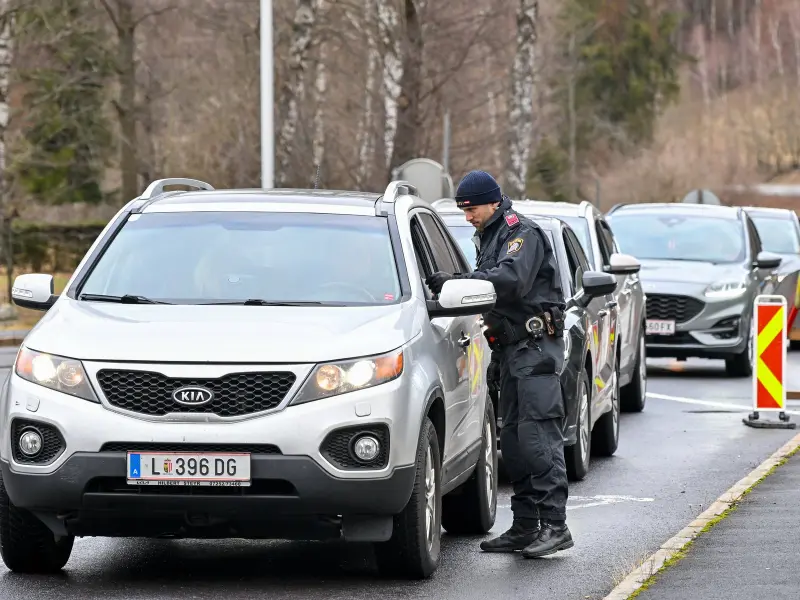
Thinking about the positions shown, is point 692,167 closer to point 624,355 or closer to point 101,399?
point 624,355

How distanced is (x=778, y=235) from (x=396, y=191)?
1753 cm

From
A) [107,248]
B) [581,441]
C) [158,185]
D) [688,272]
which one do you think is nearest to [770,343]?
[581,441]

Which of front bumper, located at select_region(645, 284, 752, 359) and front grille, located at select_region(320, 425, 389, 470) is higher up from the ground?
front grille, located at select_region(320, 425, 389, 470)

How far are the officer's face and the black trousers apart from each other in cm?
60

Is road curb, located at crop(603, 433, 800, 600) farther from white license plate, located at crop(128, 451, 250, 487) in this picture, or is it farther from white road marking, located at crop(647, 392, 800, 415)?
white road marking, located at crop(647, 392, 800, 415)

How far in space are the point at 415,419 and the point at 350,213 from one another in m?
1.47

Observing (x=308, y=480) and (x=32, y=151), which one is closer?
(x=308, y=480)

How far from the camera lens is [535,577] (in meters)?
8.23

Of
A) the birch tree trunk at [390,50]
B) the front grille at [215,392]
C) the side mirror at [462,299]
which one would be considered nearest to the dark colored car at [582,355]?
the side mirror at [462,299]

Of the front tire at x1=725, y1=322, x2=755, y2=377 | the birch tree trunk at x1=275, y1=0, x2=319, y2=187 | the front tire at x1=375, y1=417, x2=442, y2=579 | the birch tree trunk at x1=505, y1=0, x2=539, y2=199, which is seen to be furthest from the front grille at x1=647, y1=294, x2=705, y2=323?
the birch tree trunk at x1=505, y1=0, x2=539, y2=199

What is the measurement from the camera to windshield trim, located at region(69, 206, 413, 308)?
27.1 feet

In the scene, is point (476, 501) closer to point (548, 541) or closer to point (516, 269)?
point (548, 541)

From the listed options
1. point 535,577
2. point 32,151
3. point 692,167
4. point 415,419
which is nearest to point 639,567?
point 535,577

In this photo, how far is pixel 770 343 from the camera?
1492 centimetres
